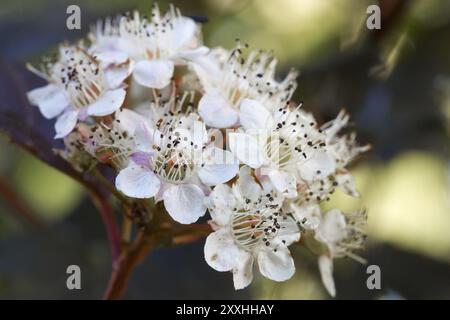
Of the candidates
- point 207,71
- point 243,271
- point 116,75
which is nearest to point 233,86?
point 207,71

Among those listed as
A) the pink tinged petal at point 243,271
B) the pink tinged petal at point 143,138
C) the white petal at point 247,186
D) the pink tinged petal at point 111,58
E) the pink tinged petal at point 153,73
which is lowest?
the pink tinged petal at point 243,271

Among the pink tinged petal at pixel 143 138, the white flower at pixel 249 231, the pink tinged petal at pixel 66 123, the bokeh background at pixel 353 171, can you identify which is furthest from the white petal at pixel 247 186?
the bokeh background at pixel 353 171

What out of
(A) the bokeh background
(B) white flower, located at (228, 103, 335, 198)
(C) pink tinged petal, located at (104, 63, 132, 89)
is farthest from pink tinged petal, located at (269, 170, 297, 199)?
(A) the bokeh background

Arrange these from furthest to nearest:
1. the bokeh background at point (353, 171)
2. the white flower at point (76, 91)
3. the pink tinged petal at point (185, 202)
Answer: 1. the bokeh background at point (353, 171)
2. the white flower at point (76, 91)
3. the pink tinged petal at point (185, 202)

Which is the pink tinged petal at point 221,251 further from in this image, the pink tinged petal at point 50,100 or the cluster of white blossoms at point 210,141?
the pink tinged petal at point 50,100

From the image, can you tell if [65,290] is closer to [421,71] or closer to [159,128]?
[159,128]

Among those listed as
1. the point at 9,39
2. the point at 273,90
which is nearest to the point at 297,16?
the point at 9,39
